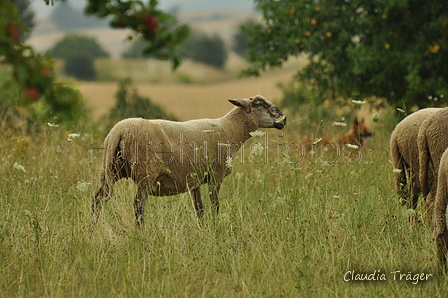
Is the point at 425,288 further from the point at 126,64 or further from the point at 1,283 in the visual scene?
the point at 126,64

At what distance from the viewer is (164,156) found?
5.63 metres

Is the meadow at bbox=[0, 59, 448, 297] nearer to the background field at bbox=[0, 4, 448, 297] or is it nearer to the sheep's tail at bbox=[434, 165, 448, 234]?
the background field at bbox=[0, 4, 448, 297]

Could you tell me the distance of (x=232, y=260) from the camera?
4660 mm

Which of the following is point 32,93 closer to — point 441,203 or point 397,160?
point 441,203

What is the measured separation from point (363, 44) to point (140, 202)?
7.04 metres

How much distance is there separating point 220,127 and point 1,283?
2915mm

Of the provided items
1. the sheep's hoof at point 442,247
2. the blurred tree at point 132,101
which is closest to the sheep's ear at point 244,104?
the sheep's hoof at point 442,247

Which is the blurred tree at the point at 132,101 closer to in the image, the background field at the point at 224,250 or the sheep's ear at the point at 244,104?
the sheep's ear at the point at 244,104

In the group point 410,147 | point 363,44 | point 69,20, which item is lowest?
point 410,147

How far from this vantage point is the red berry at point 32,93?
2.56 m

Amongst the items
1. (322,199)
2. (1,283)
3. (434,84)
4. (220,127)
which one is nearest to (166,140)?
(220,127)

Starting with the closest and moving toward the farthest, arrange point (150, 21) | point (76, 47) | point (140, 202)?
point (150, 21) < point (140, 202) < point (76, 47)

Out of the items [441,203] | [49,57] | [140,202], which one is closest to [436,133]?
[441,203]

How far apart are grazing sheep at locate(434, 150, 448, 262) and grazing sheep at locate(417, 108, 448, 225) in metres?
0.80
